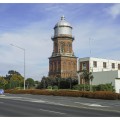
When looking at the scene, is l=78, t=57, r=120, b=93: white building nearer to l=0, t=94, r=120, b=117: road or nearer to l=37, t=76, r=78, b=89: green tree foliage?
l=37, t=76, r=78, b=89: green tree foliage

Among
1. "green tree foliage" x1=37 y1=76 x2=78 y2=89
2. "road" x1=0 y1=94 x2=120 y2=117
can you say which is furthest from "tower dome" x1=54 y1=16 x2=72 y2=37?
"road" x1=0 y1=94 x2=120 y2=117

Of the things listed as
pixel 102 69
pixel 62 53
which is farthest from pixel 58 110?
pixel 62 53

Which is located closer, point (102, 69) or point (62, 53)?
point (102, 69)

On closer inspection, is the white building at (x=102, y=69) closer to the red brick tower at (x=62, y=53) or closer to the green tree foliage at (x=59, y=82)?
the green tree foliage at (x=59, y=82)

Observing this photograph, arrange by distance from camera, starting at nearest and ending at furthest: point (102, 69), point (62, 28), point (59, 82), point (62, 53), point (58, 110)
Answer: point (58, 110), point (102, 69), point (59, 82), point (62, 28), point (62, 53)

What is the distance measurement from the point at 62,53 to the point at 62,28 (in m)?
9.33

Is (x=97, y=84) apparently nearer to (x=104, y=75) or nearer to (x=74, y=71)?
(x=104, y=75)

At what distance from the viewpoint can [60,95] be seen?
186ft

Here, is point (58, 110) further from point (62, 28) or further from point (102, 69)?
point (62, 28)

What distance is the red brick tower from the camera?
122562 millimetres

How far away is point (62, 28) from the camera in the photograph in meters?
123

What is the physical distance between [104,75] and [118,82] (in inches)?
201

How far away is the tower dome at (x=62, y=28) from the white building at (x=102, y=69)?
73.3 feet

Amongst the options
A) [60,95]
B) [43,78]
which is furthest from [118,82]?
[43,78]
